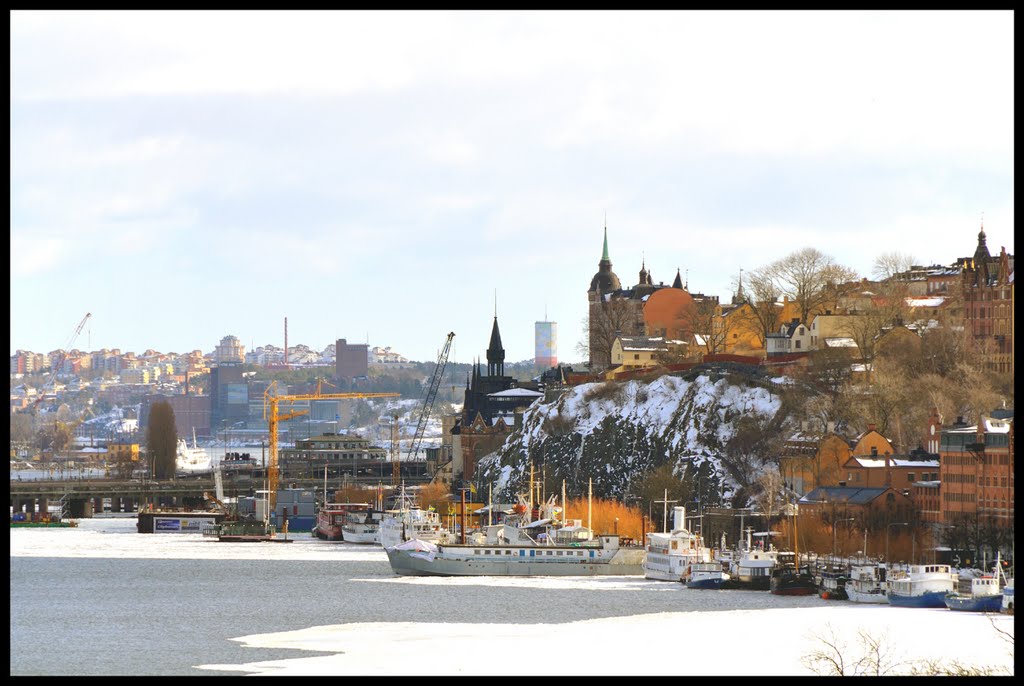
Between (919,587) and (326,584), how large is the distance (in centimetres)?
2685

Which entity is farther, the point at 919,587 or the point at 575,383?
the point at 575,383

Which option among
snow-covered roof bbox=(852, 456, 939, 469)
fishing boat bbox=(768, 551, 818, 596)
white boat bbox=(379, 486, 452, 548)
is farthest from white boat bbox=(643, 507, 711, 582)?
white boat bbox=(379, 486, 452, 548)

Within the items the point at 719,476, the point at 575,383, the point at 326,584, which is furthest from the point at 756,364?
the point at 326,584

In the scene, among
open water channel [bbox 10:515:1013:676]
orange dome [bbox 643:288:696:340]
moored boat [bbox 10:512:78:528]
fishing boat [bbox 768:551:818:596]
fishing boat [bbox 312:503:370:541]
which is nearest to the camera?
open water channel [bbox 10:515:1013:676]

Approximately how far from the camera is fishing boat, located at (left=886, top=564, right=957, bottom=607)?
6625 centimetres

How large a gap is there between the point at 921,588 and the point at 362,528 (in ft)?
210

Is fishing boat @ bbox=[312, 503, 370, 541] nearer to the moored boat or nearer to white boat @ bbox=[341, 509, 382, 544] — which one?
white boat @ bbox=[341, 509, 382, 544]

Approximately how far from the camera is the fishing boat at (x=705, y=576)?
79.2 meters

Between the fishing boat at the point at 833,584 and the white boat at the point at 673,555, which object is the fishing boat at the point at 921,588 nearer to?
the fishing boat at the point at 833,584

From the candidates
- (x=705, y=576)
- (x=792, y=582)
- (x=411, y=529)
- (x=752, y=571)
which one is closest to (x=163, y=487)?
(x=411, y=529)

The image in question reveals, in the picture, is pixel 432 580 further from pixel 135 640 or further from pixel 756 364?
pixel 756 364

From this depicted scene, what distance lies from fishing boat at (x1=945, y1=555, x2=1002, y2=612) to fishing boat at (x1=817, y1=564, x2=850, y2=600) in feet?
19.0

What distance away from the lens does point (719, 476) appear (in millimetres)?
117438
